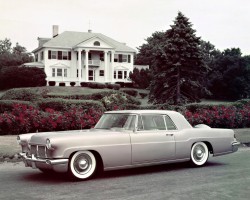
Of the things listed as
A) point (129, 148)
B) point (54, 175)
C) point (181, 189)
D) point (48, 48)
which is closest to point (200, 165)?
point (129, 148)

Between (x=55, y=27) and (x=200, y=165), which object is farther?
(x=55, y=27)

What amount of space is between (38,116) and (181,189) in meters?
10.2

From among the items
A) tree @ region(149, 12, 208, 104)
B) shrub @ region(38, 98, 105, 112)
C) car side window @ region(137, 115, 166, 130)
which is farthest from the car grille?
tree @ region(149, 12, 208, 104)

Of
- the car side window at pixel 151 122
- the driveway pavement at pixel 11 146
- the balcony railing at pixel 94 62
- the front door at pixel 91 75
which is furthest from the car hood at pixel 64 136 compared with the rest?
the front door at pixel 91 75

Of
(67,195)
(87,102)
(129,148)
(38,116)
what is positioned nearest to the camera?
(67,195)

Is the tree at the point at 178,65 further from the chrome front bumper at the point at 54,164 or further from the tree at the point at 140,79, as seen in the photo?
the chrome front bumper at the point at 54,164

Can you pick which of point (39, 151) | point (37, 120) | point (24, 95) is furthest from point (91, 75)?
point (39, 151)

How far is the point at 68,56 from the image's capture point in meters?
63.3

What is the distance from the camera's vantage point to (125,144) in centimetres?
887

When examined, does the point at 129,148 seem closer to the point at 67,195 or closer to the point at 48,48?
the point at 67,195

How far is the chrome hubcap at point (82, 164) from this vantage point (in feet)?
27.5

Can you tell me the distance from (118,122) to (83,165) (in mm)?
1463

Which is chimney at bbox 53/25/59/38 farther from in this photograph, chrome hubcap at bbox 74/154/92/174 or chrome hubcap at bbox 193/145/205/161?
chrome hubcap at bbox 74/154/92/174

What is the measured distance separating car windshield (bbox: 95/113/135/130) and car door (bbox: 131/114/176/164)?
0.58ft
